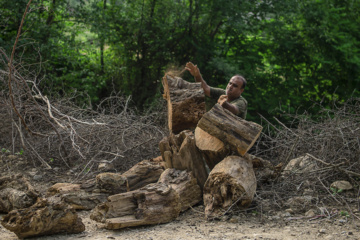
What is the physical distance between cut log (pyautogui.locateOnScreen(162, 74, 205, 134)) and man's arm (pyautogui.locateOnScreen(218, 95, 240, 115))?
30 centimetres

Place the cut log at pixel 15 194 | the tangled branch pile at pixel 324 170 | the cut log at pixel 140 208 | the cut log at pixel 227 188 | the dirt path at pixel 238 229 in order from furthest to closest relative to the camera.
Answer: the tangled branch pile at pixel 324 170, the cut log at pixel 15 194, the cut log at pixel 227 188, the cut log at pixel 140 208, the dirt path at pixel 238 229

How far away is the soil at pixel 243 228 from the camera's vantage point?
148 inches

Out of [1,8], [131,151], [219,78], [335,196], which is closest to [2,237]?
[131,151]

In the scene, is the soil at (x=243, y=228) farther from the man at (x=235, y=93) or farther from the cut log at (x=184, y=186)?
the man at (x=235, y=93)

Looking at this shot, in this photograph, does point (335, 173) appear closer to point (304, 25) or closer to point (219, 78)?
point (219, 78)

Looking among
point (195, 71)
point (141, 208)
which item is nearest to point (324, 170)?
point (141, 208)

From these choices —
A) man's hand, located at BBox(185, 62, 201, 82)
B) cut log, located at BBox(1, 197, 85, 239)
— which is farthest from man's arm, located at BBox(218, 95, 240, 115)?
cut log, located at BBox(1, 197, 85, 239)

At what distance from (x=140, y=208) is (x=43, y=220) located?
0.91m

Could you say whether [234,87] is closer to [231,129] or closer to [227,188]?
[231,129]

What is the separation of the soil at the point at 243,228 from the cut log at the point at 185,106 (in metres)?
1.30

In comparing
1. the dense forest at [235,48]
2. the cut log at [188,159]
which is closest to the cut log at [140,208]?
the cut log at [188,159]

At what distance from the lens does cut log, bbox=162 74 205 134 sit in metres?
5.36

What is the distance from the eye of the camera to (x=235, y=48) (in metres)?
10.8

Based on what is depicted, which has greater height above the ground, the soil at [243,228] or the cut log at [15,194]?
the soil at [243,228]
